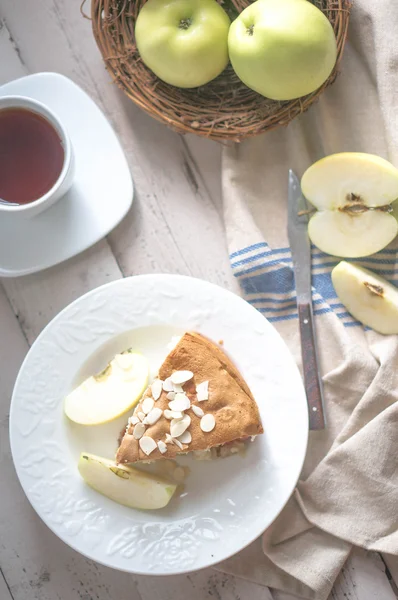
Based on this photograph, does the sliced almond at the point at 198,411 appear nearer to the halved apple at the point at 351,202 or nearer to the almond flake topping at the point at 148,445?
the almond flake topping at the point at 148,445

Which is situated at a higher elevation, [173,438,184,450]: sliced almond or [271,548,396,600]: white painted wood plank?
[173,438,184,450]: sliced almond

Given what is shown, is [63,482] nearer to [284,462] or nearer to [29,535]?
[29,535]

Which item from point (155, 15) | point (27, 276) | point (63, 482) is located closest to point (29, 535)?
point (63, 482)

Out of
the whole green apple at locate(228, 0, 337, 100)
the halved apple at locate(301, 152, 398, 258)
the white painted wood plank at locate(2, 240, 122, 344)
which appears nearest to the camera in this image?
the whole green apple at locate(228, 0, 337, 100)

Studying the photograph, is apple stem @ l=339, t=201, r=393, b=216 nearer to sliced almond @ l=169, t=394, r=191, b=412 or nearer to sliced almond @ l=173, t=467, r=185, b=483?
sliced almond @ l=169, t=394, r=191, b=412

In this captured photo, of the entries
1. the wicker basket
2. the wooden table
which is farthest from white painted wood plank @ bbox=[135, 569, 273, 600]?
the wicker basket

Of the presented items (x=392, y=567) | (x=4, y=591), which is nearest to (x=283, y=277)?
(x=392, y=567)

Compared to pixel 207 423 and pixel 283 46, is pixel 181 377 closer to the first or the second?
pixel 207 423

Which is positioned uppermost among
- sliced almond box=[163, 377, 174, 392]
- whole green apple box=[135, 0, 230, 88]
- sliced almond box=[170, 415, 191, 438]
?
whole green apple box=[135, 0, 230, 88]
